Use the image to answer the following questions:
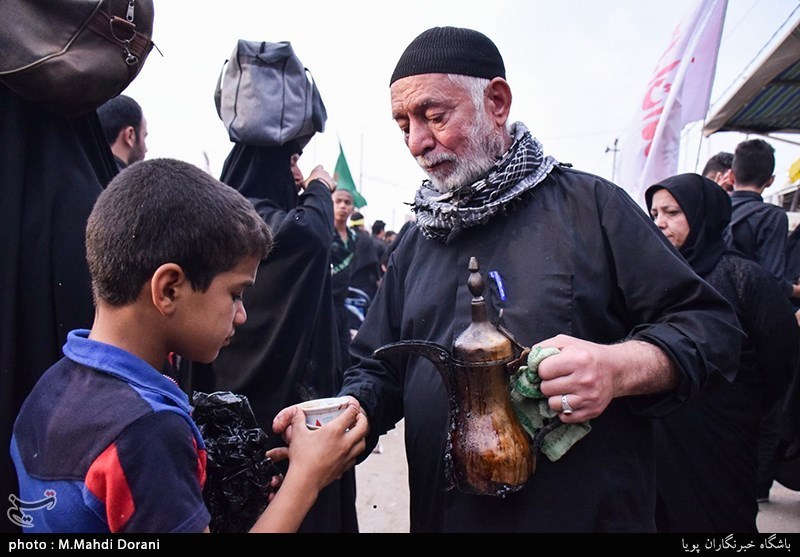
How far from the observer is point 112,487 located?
101 centimetres

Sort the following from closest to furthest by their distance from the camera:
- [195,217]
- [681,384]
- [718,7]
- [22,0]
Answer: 1. [195,217]
2. [681,384]
3. [22,0]
4. [718,7]

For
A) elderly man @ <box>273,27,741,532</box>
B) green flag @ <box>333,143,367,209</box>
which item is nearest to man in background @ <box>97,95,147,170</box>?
elderly man @ <box>273,27,741,532</box>

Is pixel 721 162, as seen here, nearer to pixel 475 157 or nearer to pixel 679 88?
pixel 679 88

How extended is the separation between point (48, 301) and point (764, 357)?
9.90ft

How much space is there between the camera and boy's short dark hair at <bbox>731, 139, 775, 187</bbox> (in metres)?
4.09

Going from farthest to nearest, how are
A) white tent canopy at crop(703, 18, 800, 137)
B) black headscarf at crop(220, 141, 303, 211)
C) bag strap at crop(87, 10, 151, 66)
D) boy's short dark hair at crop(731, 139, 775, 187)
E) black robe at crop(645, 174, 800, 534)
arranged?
1. white tent canopy at crop(703, 18, 800, 137)
2. boy's short dark hair at crop(731, 139, 775, 187)
3. black headscarf at crop(220, 141, 303, 211)
4. black robe at crop(645, 174, 800, 534)
5. bag strap at crop(87, 10, 151, 66)

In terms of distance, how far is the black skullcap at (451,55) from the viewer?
1.67m

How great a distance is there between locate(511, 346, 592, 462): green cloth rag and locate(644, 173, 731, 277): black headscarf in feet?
6.43

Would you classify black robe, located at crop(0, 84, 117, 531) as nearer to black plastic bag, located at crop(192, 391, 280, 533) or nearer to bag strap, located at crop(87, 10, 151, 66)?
bag strap, located at crop(87, 10, 151, 66)

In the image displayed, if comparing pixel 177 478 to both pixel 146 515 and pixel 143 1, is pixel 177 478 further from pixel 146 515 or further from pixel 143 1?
pixel 143 1

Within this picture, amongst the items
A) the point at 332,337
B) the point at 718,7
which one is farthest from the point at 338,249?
the point at 718,7

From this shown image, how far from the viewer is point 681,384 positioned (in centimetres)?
137

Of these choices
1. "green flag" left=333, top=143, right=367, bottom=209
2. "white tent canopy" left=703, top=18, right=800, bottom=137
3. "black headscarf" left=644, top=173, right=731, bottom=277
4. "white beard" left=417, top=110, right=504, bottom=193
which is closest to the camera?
"white beard" left=417, top=110, right=504, bottom=193

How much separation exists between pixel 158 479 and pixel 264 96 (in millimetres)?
2394
